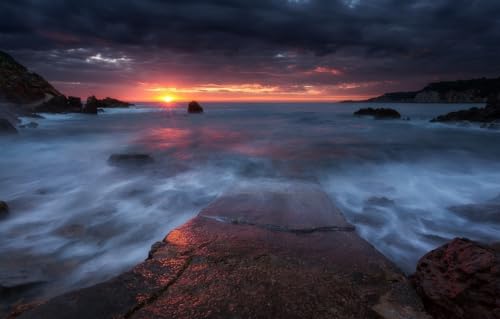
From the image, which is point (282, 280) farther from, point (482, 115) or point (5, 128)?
point (482, 115)

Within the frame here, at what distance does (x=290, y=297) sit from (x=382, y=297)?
2.56 feet

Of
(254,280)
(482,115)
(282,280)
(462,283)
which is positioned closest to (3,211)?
(254,280)

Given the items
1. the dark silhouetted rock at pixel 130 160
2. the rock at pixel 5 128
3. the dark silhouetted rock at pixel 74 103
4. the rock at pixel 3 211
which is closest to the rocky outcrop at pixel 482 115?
the dark silhouetted rock at pixel 130 160

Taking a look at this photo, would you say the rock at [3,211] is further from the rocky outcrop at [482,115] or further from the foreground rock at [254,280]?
the rocky outcrop at [482,115]

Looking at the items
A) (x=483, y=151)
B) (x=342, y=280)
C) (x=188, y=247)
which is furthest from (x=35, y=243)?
(x=483, y=151)

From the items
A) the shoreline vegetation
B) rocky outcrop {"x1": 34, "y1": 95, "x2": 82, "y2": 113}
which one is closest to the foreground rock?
the shoreline vegetation

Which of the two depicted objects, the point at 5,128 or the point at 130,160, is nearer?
the point at 130,160

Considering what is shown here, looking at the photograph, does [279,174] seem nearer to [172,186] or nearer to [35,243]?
[172,186]

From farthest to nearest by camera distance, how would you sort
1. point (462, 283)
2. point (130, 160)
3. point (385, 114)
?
1. point (385, 114)
2. point (130, 160)
3. point (462, 283)

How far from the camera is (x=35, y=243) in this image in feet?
14.4

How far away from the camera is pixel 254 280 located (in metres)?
2.40

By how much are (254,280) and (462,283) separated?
5.63 feet

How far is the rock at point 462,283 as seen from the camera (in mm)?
2068

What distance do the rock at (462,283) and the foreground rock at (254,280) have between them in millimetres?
172
